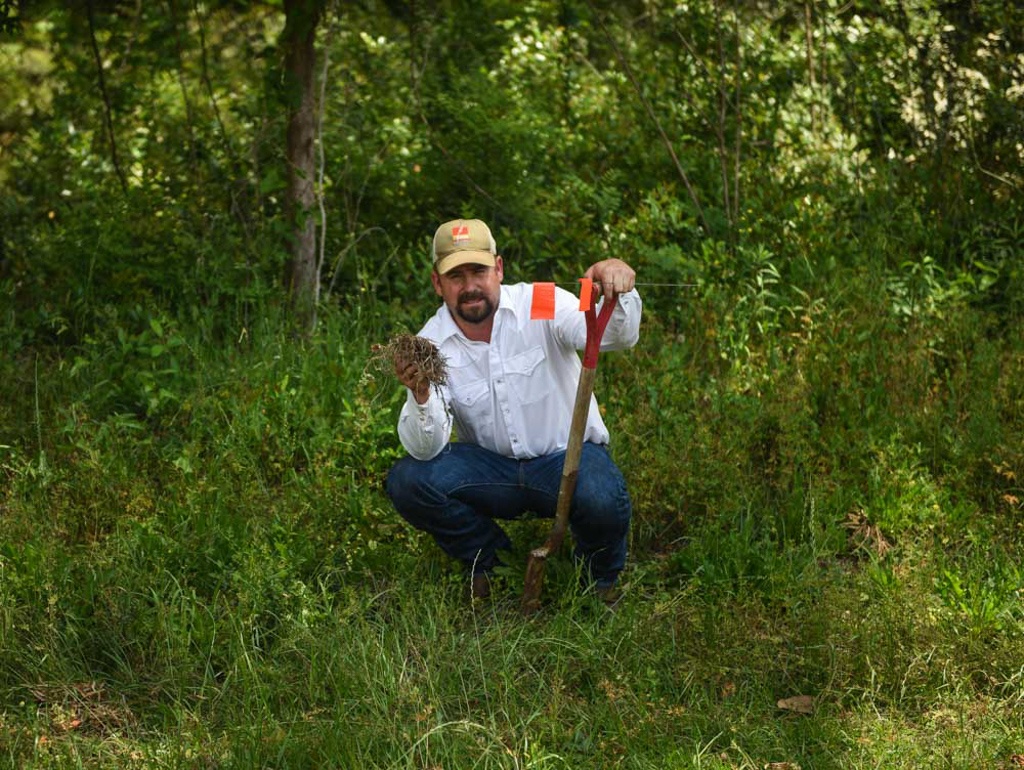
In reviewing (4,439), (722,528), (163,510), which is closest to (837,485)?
(722,528)

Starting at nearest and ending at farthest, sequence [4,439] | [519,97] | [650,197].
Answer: [4,439]
[650,197]
[519,97]

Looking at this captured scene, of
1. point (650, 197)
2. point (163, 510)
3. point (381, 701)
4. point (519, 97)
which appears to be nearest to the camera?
point (381, 701)

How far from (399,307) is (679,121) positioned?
7.85 feet

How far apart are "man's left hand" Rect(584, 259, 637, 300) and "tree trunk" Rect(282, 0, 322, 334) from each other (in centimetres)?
286

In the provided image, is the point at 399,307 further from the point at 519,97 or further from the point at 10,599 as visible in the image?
the point at 10,599

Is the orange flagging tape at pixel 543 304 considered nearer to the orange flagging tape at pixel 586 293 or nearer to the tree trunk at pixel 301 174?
the orange flagging tape at pixel 586 293

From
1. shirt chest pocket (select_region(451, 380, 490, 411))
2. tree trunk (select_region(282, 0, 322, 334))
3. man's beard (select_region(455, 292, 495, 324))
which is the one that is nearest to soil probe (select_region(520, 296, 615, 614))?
shirt chest pocket (select_region(451, 380, 490, 411))

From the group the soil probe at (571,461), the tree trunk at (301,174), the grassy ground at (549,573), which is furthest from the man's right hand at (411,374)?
the tree trunk at (301,174)

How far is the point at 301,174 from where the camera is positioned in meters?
7.31

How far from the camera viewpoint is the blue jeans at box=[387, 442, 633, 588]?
16.3ft

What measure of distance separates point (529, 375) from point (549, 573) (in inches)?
30.7

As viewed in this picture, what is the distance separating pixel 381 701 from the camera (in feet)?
14.1

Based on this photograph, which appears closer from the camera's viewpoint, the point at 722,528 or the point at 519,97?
the point at 722,528

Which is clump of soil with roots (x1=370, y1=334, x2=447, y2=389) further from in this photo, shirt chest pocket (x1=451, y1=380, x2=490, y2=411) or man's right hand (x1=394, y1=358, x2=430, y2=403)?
shirt chest pocket (x1=451, y1=380, x2=490, y2=411)
